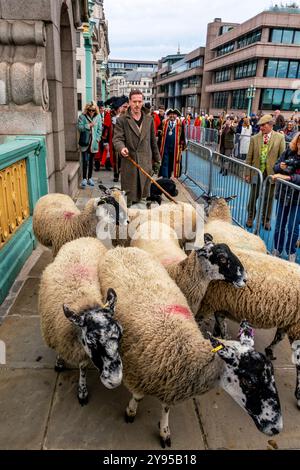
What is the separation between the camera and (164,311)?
239 cm

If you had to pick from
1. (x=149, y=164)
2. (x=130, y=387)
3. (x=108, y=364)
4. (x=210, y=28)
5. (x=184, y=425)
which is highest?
(x=210, y=28)

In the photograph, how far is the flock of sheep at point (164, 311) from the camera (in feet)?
6.49

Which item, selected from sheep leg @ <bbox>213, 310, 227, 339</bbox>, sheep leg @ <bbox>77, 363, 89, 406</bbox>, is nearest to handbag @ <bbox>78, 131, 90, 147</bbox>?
sheep leg @ <bbox>213, 310, 227, 339</bbox>

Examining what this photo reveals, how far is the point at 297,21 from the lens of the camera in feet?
126

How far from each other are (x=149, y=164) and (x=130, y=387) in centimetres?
362

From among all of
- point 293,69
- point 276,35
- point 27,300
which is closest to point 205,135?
point 27,300

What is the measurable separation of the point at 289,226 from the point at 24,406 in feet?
13.2

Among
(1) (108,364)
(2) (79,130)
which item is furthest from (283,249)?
(2) (79,130)

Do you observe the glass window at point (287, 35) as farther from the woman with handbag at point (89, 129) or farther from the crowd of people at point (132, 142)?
the woman with handbag at point (89, 129)

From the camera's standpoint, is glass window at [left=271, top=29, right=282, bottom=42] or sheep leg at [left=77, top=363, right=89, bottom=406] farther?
glass window at [left=271, top=29, right=282, bottom=42]

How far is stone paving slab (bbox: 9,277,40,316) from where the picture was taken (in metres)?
3.47

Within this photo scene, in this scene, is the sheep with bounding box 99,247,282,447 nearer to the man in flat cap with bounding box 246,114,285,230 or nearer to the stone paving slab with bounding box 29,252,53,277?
the stone paving slab with bounding box 29,252,53,277

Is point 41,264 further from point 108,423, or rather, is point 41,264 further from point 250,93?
point 250,93
